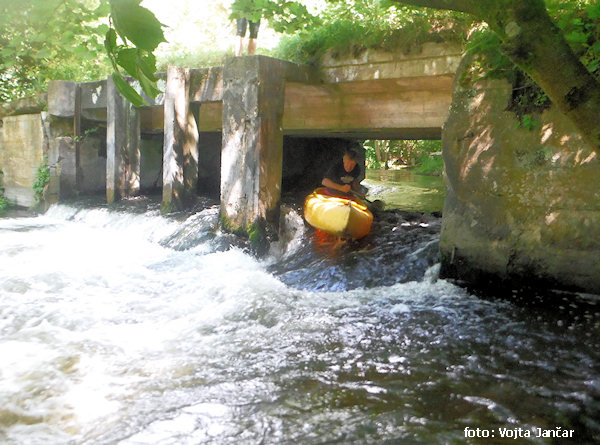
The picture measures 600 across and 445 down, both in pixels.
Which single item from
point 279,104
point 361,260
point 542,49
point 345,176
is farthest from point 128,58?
point 345,176

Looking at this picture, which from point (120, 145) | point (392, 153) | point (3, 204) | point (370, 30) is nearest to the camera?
point (370, 30)

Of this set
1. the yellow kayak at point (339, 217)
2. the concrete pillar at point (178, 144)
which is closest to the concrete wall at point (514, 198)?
the yellow kayak at point (339, 217)

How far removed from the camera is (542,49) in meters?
1.90

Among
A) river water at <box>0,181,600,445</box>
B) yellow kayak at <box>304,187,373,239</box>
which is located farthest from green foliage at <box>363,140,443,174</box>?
river water at <box>0,181,600,445</box>

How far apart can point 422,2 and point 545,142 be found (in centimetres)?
367

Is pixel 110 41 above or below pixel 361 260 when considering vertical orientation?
above

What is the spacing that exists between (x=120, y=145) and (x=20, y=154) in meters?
3.66

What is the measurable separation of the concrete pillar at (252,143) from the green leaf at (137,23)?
21.5 feet

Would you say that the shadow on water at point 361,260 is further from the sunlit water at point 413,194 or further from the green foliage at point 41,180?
the green foliage at point 41,180

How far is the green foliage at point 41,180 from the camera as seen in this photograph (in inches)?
464

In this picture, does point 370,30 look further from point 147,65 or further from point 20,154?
point 20,154

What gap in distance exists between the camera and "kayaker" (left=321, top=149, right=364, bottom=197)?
7816mm

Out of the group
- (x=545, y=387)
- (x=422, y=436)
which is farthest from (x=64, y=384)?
(x=545, y=387)

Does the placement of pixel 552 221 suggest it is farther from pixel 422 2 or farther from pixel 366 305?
pixel 422 2
